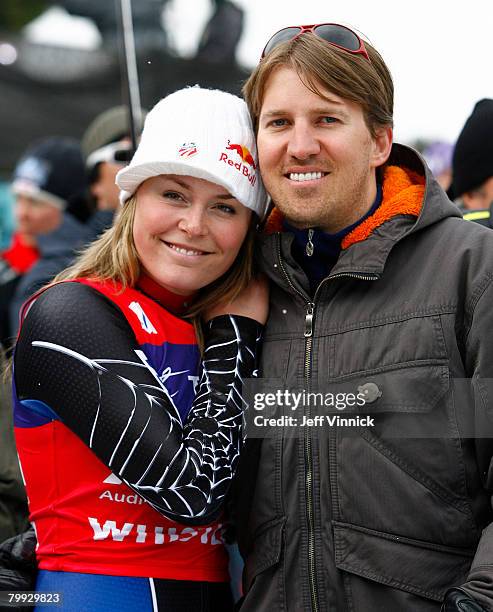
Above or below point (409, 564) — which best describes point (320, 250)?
above

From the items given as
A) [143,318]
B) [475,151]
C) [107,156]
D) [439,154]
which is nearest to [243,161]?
[143,318]

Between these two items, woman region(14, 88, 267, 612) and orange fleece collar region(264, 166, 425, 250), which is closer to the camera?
woman region(14, 88, 267, 612)

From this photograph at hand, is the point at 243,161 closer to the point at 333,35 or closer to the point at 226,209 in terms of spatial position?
the point at 226,209

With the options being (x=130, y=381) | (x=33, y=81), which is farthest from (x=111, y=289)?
(x=33, y=81)

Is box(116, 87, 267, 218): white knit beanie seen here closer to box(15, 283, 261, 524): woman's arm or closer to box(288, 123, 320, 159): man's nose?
box(288, 123, 320, 159): man's nose

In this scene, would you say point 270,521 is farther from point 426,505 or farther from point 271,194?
point 271,194

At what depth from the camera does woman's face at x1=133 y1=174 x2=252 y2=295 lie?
2477mm

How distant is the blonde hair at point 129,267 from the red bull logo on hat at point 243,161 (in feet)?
0.53

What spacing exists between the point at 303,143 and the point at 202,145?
29 cm

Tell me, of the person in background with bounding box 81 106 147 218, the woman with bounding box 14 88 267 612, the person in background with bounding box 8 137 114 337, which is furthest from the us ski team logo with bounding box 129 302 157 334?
the person in background with bounding box 8 137 114 337

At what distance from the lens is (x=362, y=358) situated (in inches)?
86.5

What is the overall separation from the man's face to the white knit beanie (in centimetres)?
8

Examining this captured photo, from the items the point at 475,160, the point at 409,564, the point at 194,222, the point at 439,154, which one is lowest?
the point at 409,564

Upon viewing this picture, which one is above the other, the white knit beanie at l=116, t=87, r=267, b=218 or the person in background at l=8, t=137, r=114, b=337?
the person in background at l=8, t=137, r=114, b=337
